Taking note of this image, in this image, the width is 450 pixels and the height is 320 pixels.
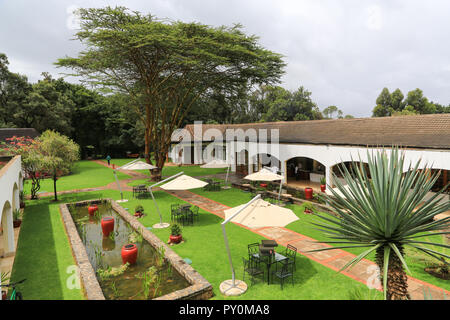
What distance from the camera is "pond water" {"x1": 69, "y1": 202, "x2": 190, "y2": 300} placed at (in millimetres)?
8711

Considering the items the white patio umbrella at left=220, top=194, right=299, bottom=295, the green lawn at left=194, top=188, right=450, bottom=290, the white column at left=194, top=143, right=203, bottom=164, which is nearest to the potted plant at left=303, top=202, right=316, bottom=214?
the green lawn at left=194, top=188, right=450, bottom=290

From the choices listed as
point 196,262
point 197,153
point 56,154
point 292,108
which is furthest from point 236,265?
point 292,108

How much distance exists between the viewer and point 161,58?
939 inches

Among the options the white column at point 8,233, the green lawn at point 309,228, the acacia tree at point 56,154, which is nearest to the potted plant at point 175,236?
the green lawn at point 309,228

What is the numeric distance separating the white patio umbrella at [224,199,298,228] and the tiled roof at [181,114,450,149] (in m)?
6.49

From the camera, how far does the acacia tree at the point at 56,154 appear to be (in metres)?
18.4

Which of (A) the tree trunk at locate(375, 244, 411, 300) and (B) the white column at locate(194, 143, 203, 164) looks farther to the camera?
(B) the white column at locate(194, 143, 203, 164)

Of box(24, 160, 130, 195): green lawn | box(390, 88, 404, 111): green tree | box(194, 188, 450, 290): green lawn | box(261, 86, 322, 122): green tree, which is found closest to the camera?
box(194, 188, 450, 290): green lawn

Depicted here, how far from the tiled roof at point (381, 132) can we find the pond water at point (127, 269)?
10757 mm

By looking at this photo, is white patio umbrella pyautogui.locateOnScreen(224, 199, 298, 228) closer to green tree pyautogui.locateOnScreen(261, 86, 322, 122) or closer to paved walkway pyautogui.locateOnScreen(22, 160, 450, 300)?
paved walkway pyautogui.locateOnScreen(22, 160, 450, 300)

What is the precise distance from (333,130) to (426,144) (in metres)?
7.40

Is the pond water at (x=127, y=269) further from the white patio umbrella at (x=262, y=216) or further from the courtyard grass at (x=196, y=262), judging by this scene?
the white patio umbrella at (x=262, y=216)

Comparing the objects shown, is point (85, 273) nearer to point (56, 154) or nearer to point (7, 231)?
point (7, 231)

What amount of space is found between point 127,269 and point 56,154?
42.1ft
